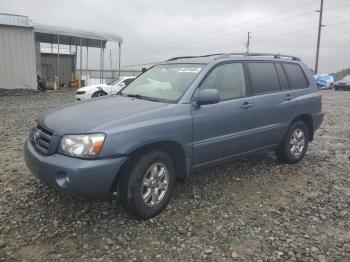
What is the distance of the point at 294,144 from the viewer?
18.7ft

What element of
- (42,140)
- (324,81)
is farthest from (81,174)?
(324,81)

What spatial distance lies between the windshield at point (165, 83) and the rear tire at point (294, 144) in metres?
2.10

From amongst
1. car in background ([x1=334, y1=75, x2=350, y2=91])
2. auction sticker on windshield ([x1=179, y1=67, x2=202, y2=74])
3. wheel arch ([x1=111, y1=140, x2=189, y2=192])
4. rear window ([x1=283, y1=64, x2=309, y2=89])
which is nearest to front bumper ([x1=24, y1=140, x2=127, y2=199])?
wheel arch ([x1=111, y1=140, x2=189, y2=192])

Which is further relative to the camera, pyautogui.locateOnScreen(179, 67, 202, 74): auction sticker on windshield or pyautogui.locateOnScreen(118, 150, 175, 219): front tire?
pyautogui.locateOnScreen(179, 67, 202, 74): auction sticker on windshield

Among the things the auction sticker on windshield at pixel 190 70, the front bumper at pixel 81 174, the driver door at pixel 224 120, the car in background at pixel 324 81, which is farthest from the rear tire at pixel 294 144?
the car in background at pixel 324 81

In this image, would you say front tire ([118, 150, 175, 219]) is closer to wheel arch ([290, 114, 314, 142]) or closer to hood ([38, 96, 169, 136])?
hood ([38, 96, 169, 136])

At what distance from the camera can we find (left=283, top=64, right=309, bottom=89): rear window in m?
5.59

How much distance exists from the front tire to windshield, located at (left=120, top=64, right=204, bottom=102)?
0.81m

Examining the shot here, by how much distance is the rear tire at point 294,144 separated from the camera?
18.1 feet

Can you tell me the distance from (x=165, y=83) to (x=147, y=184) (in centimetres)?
146

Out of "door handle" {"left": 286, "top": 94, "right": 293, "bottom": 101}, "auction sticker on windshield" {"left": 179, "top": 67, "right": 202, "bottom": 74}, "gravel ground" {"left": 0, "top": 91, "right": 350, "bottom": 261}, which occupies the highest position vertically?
"auction sticker on windshield" {"left": 179, "top": 67, "right": 202, "bottom": 74}

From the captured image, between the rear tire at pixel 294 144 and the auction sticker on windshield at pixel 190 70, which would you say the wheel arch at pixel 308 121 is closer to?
the rear tire at pixel 294 144

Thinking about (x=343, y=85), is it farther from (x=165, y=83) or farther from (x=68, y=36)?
(x=165, y=83)

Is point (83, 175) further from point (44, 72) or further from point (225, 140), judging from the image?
point (44, 72)
